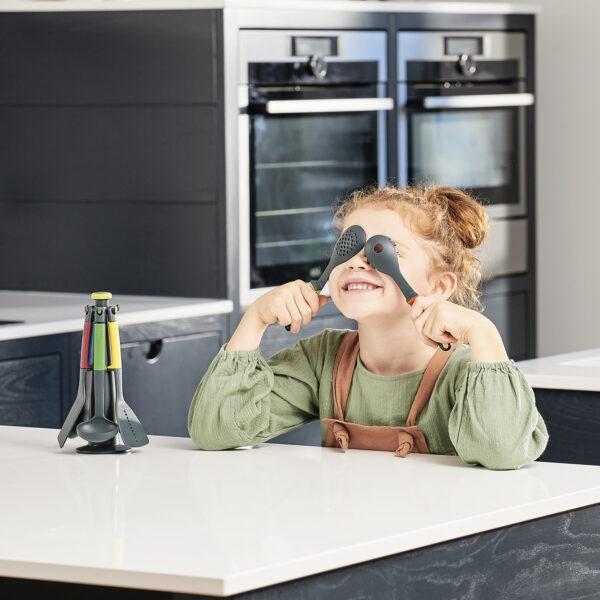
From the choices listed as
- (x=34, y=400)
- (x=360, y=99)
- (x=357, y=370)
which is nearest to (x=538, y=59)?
(x=360, y=99)

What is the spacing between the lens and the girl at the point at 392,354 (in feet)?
5.79

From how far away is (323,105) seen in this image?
3482 mm

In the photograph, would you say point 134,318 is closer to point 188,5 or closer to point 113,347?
point 188,5

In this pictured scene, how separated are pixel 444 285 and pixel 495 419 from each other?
0.30 m

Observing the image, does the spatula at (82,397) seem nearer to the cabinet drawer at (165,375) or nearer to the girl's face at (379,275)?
the girl's face at (379,275)

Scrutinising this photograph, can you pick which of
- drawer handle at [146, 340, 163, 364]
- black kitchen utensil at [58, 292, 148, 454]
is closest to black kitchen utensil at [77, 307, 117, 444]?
black kitchen utensil at [58, 292, 148, 454]

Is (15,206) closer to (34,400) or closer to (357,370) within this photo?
(34,400)

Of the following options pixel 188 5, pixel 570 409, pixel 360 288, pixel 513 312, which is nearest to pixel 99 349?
pixel 360 288

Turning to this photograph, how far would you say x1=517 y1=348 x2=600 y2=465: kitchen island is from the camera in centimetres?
239

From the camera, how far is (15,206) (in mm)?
3502

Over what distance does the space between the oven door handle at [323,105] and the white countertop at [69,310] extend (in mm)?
457

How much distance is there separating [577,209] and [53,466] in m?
2.83

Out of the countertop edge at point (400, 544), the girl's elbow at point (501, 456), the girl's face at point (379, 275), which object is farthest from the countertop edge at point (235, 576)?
the girl's face at point (379, 275)

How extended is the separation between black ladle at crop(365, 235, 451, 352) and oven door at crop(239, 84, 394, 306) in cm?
153
